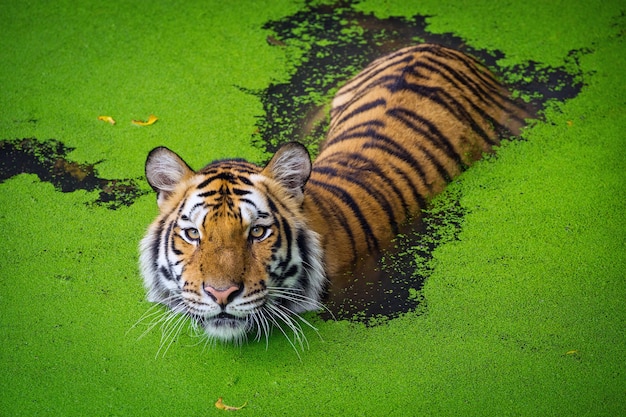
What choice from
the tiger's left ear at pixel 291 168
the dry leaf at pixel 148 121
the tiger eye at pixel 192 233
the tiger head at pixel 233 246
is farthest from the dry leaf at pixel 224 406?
the dry leaf at pixel 148 121

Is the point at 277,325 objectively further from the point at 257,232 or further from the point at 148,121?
the point at 148,121

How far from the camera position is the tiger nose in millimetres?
2305

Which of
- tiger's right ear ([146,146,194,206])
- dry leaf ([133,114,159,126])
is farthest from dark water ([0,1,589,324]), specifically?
tiger's right ear ([146,146,194,206])

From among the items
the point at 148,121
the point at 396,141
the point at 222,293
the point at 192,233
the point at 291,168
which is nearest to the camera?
the point at 222,293

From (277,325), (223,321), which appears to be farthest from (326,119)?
(223,321)

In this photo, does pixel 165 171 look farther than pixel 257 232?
Yes

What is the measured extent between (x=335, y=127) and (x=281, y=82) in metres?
0.71

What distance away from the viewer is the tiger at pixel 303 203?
7.88ft

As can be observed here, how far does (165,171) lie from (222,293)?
20.2 inches

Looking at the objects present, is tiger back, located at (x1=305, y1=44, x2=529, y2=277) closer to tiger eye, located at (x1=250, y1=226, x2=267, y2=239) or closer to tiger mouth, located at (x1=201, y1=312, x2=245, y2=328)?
tiger eye, located at (x1=250, y1=226, x2=267, y2=239)

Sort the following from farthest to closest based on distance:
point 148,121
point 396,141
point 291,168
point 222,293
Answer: point 148,121
point 396,141
point 291,168
point 222,293

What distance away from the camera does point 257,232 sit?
247cm

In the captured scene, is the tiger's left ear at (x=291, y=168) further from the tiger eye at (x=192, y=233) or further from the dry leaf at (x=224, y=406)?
the dry leaf at (x=224, y=406)

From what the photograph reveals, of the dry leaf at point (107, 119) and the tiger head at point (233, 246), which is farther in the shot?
the dry leaf at point (107, 119)
